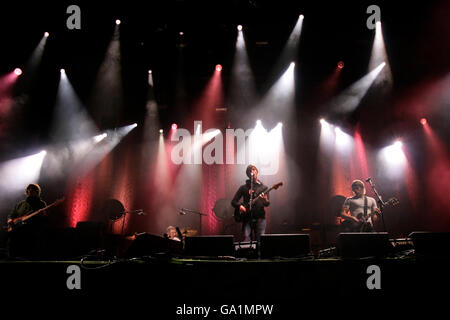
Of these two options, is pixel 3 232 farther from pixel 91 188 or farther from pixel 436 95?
pixel 436 95

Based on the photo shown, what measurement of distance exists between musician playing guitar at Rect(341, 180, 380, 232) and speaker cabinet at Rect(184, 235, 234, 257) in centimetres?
317

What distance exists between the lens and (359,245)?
2.55m

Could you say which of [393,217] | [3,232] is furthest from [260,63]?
[3,232]

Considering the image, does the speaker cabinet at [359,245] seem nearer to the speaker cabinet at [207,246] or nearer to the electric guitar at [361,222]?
the speaker cabinet at [207,246]

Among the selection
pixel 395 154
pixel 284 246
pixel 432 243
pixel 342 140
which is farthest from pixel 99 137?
pixel 395 154

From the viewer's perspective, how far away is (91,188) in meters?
8.34

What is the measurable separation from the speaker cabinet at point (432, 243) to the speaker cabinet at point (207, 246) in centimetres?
176

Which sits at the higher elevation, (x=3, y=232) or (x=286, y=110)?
(x=286, y=110)

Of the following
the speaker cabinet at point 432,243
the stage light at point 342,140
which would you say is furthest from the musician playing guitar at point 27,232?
the stage light at point 342,140

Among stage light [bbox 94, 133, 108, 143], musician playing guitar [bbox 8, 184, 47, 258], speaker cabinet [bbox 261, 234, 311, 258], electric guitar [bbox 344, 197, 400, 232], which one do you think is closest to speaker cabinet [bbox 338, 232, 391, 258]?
speaker cabinet [bbox 261, 234, 311, 258]

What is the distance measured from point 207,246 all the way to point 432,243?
209cm

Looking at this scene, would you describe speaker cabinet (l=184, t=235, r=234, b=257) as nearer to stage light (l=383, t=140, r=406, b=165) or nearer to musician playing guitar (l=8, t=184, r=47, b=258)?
musician playing guitar (l=8, t=184, r=47, b=258)

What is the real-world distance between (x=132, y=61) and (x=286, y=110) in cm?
499
